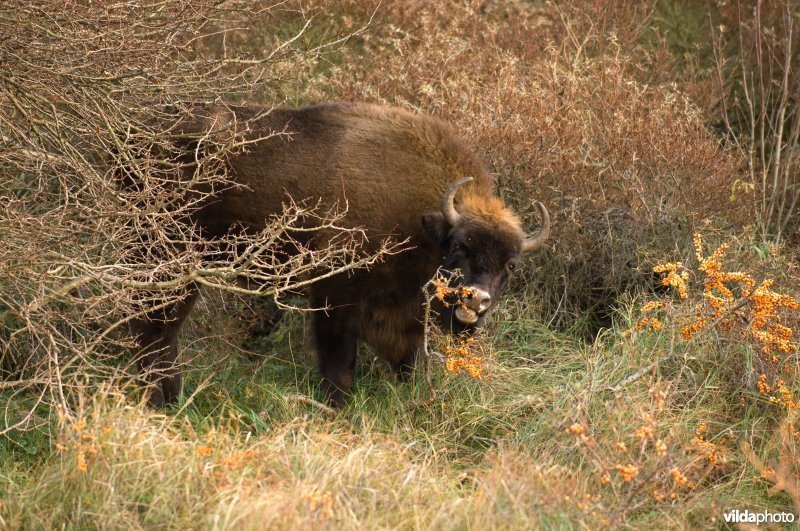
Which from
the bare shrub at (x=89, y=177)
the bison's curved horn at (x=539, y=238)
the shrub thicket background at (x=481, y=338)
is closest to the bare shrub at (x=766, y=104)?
the shrub thicket background at (x=481, y=338)

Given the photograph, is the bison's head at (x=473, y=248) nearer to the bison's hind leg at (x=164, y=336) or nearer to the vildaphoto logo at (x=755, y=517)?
the bison's hind leg at (x=164, y=336)

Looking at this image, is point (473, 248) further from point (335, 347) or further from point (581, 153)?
point (581, 153)

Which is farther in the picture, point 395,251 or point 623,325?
point 623,325

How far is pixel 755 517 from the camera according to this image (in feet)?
16.4

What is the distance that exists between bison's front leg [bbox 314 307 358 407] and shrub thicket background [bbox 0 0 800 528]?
0.18m

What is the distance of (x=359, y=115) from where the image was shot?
6750 mm

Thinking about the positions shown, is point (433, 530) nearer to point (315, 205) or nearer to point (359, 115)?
point (315, 205)

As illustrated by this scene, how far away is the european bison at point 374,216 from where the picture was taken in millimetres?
6340

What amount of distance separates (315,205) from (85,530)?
2.71 metres

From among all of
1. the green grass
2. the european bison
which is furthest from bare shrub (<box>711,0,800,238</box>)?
the european bison

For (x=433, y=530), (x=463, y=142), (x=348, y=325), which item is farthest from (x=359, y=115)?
(x=433, y=530)

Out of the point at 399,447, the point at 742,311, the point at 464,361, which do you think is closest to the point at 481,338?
the point at 464,361

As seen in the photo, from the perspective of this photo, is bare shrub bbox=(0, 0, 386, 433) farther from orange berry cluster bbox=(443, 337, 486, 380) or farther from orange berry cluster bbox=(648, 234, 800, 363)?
orange berry cluster bbox=(648, 234, 800, 363)

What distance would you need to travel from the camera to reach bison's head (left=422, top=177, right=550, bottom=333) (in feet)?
20.2
